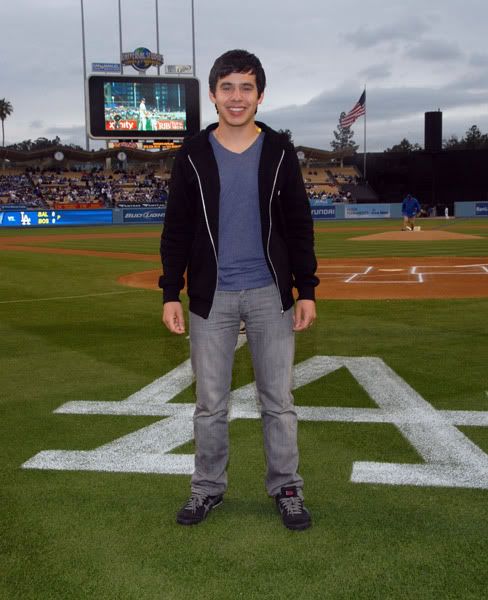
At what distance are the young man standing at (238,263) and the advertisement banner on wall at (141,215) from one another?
49598 mm

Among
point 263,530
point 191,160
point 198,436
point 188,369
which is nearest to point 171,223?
point 191,160

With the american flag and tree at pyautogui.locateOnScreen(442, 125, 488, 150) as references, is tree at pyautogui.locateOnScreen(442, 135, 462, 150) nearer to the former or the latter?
tree at pyautogui.locateOnScreen(442, 125, 488, 150)

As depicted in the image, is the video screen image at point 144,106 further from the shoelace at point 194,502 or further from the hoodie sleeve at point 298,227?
the shoelace at point 194,502

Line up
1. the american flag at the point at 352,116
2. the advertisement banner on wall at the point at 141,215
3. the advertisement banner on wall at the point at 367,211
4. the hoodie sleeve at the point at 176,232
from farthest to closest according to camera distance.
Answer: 1. the advertisement banner on wall at the point at 367,211
2. the advertisement banner on wall at the point at 141,215
3. the american flag at the point at 352,116
4. the hoodie sleeve at the point at 176,232

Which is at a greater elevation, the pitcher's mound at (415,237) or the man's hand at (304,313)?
the man's hand at (304,313)

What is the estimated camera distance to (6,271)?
19.1m

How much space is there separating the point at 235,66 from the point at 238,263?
971mm

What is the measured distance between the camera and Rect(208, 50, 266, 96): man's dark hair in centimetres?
360

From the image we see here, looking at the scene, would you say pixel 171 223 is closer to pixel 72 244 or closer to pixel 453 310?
pixel 453 310

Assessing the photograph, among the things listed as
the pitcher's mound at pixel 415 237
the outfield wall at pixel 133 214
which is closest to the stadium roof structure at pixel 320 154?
the outfield wall at pixel 133 214

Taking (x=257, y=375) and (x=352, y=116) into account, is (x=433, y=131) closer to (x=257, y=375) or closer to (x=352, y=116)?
(x=352, y=116)

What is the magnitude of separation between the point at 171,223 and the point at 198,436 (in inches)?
44.4

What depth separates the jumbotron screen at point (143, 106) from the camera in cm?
4434

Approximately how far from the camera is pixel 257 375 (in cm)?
385
